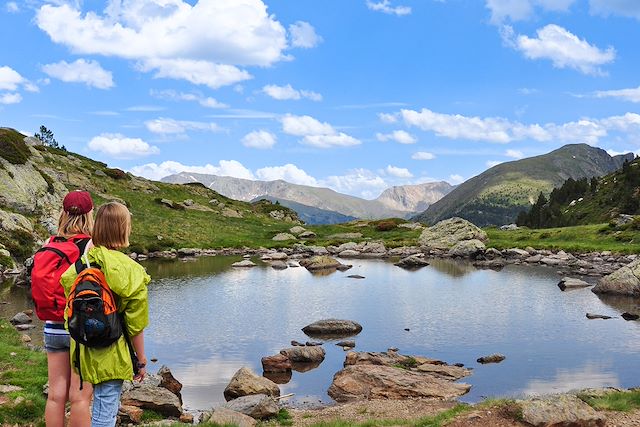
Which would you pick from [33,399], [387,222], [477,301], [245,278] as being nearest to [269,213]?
[387,222]

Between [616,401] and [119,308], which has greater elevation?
[119,308]

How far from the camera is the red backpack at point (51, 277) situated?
30.6 feet

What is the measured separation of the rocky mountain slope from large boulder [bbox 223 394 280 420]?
148 ft

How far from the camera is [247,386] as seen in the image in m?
22.8

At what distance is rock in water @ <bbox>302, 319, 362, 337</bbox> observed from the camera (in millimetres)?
35062

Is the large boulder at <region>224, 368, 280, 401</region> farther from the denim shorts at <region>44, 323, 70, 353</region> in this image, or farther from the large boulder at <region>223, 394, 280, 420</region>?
the denim shorts at <region>44, 323, 70, 353</region>

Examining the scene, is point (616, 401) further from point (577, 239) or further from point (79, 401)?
point (577, 239)

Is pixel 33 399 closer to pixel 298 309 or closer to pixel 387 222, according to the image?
pixel 298 309

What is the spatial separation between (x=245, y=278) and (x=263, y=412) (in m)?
41.3

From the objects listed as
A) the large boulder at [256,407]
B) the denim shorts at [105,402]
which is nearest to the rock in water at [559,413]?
the large boulder at [256,407]

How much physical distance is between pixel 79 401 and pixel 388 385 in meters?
17.0

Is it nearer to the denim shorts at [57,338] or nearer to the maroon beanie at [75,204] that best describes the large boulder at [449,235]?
the maroon beanie at [75,204]

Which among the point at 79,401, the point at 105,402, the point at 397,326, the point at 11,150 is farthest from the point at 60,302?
the point at 11,150

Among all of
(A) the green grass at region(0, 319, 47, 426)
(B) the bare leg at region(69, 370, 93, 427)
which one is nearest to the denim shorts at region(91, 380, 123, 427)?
(B) the bare leg at region(69, 370, 93, 427)
